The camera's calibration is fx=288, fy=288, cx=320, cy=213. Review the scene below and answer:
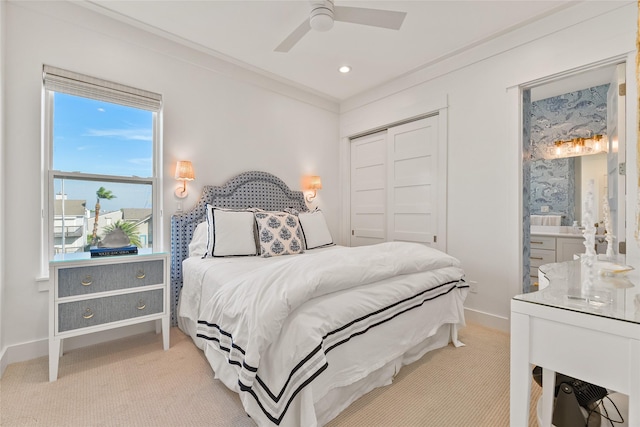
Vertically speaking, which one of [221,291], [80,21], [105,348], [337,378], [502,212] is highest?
[80,21]

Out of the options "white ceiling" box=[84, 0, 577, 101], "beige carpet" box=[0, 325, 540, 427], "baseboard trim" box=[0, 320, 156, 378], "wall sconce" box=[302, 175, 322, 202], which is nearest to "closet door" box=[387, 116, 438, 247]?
"white ceiling" box=[84, 0, 577, 101]

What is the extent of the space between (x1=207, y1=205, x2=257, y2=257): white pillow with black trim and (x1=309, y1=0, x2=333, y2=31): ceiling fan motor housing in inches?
69.4

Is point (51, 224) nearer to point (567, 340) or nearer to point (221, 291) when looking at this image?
point (221, 291)

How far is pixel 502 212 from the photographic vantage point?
279 centimetres

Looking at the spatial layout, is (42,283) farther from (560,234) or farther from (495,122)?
(560,234)

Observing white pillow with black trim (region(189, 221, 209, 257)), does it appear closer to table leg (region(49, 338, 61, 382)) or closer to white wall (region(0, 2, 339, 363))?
white wall (region(0, 2, 339, 363))

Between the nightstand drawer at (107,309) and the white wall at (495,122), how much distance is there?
9.73ft

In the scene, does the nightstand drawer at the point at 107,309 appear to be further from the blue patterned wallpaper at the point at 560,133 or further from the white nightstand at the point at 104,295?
the blue patterned wallpaper at the point at 560,133

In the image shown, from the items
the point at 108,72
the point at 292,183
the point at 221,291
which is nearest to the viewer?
the point at 221,291

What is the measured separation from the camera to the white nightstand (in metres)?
1.94

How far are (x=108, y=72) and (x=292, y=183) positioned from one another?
2210 millimetres

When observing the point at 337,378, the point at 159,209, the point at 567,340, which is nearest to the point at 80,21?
the point at 159,209

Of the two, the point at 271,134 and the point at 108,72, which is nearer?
the point at 108,72

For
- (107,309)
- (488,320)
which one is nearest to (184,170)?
(107,309)
